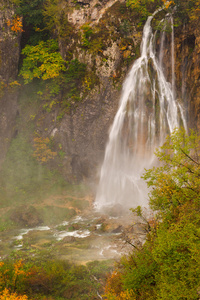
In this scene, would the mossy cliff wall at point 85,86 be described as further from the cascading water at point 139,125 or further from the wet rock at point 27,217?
the wet rock at point 27,217

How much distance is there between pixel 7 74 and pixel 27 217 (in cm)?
1329

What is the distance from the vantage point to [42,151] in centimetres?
2398

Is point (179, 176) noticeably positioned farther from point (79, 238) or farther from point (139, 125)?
point (139, 125)

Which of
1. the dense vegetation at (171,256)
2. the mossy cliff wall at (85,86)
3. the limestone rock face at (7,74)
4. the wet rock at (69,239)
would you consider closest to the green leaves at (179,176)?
the dense vegetation at (171,256)

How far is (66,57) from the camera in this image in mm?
23812

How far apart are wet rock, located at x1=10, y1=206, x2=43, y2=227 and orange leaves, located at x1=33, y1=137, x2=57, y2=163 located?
20.3 feet

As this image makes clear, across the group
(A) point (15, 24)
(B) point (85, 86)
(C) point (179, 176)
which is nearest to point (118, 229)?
(C) point (179, 176)

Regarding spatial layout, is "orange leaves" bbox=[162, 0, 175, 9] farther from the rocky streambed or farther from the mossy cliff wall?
the rocky streambed

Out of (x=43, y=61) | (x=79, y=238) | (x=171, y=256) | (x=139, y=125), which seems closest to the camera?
(x=171, y=256)

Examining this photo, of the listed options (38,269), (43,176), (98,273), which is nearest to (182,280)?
(98,273)

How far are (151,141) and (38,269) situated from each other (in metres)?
13.8

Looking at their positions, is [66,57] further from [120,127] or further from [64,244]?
[64,244]

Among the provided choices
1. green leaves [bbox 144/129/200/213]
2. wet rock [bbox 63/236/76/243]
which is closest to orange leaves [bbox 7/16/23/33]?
wet rock [bbox 63/236/76/243]

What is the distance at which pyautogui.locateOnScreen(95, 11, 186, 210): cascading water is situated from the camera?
21234 millimetres
